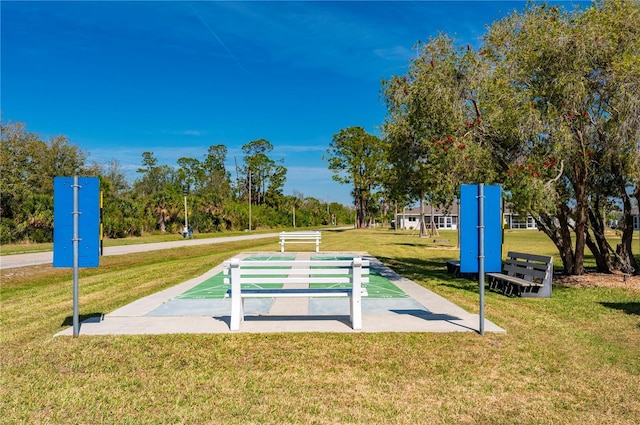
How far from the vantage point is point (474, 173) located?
35.2 ft

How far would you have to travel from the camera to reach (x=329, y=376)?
16.1 feet

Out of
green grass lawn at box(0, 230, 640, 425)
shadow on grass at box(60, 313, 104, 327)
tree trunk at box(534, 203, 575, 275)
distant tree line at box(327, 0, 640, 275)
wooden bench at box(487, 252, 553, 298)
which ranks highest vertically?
distant tree line at box(327, 0, 640, 275)

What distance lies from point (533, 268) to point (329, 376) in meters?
7.35

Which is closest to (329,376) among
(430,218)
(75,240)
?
(75,240)

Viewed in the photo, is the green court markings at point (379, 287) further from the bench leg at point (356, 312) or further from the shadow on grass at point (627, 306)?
the shadow on grass at point (627, 306)

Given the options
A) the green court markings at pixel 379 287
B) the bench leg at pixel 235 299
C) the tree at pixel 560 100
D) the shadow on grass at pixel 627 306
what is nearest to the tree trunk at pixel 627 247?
the tree at pixel 560 100

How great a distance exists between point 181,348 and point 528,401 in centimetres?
395

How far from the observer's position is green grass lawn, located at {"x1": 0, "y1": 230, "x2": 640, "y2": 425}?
159 inches

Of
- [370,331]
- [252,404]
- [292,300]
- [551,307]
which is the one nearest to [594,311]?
[551,307]

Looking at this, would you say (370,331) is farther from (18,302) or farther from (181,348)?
(18,302)

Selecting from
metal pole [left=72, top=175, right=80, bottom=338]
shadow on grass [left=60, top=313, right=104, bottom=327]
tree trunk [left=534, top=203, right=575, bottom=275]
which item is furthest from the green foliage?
shadow on grass [left=60, top=313, right=104, bottom=327]

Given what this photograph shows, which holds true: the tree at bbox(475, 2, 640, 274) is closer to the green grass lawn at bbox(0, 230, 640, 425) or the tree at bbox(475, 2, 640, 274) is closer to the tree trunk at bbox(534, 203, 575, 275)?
the tree trunk at bbox(534, 203, 575, 275)

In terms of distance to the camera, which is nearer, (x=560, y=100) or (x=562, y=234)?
(x=560, y=100)

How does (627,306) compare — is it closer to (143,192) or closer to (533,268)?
(533,268)
